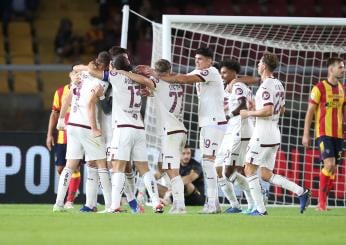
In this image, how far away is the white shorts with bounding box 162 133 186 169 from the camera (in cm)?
1368

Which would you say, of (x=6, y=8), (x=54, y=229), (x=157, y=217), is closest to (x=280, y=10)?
(x=6, y=8)

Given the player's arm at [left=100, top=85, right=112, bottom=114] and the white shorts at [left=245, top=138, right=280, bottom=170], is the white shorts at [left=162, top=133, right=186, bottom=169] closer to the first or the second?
the white shorts at [left=245, top=138, right=280, bottom=170]

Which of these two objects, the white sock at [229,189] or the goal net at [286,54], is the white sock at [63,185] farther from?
the goal net at [286,54]

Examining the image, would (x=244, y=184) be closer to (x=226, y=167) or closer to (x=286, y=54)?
(x=226, y=167)

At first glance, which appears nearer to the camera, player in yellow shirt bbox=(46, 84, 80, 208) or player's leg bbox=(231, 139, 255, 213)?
player's leg bbox=(231, 139, 255, 213)

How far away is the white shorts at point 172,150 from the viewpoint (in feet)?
44.9

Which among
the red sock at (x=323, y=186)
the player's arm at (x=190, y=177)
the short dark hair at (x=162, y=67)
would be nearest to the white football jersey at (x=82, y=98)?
the short dark hair at (x=162, y=67)

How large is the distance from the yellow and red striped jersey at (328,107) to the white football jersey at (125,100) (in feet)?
7.63

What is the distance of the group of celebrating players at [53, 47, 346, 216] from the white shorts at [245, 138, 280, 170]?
0.01 meters

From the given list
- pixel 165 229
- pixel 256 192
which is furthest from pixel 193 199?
pixel 165 229

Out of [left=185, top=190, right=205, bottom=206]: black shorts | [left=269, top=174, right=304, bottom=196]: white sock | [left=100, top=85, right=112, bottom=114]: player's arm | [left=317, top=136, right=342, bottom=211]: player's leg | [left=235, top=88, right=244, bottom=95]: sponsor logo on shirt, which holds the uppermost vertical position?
[left=235, top=88, right=244, bottom=95]: sponsor logo on shirt

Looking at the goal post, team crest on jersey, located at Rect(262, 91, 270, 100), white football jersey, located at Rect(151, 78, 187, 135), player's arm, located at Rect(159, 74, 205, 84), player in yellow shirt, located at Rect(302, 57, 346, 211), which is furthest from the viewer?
the goal post

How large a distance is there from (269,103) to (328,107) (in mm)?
1837

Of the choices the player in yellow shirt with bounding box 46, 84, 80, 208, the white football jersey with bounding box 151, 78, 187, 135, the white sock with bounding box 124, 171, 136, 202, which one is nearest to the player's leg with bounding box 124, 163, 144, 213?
the white sock with bounding box 124, 171, 136, 202
